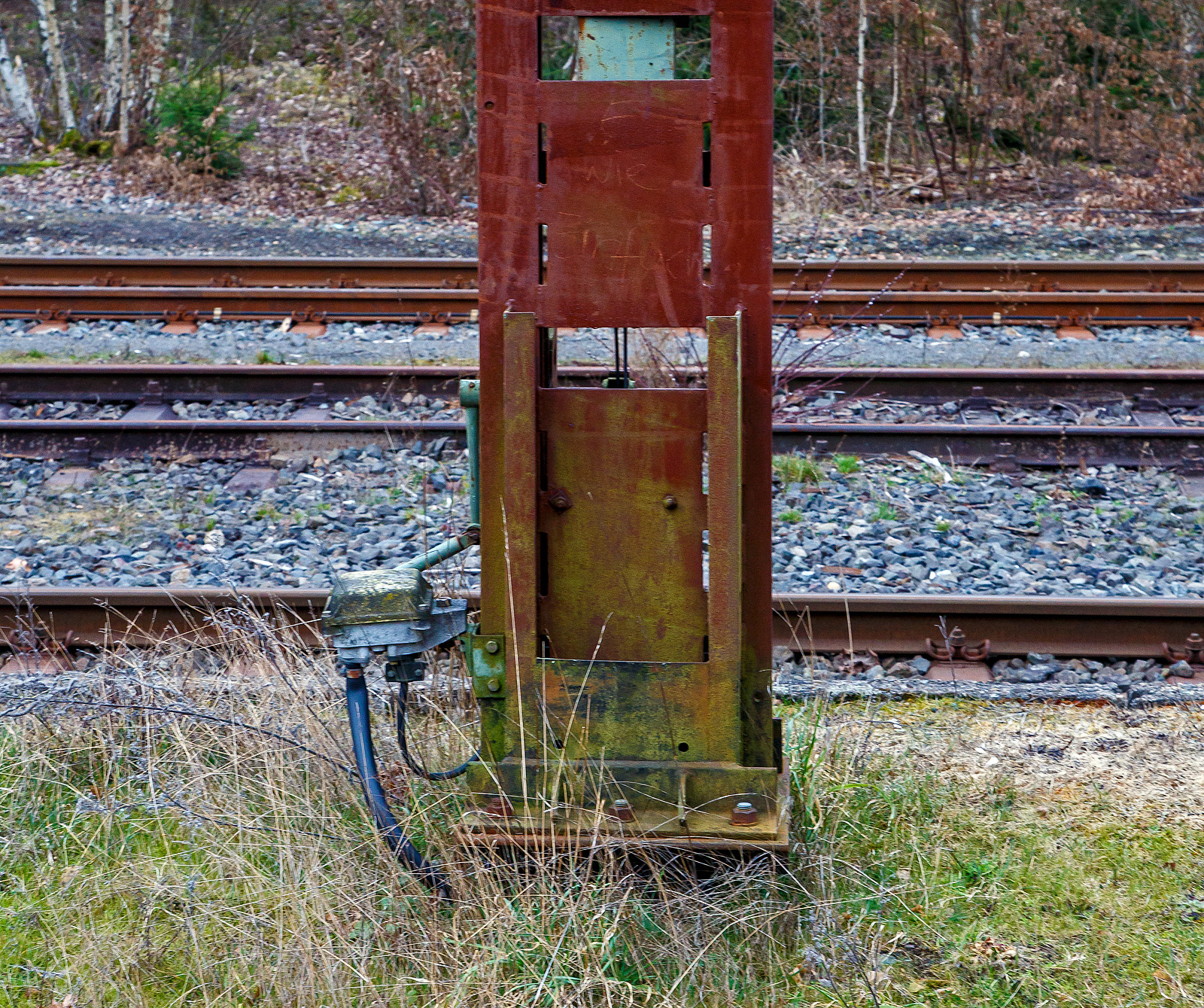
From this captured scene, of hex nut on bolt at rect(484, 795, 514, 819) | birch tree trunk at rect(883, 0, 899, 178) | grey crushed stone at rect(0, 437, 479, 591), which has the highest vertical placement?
birch tree trunk at rect(883, 0, 899, 178)

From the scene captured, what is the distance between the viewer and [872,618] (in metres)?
5.21

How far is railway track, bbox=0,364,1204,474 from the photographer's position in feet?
24.0

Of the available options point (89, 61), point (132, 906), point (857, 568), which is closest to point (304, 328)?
point (857, 568)

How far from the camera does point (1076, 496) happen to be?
677 cm

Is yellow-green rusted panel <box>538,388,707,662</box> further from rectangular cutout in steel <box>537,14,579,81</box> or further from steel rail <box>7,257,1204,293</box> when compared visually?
rectangular cutout in steel <box>537,14,579,81</box>

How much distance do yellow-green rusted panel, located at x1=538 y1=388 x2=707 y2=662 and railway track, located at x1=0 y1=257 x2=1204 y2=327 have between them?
6972 mm

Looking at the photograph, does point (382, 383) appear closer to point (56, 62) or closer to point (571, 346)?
point (571, 346)

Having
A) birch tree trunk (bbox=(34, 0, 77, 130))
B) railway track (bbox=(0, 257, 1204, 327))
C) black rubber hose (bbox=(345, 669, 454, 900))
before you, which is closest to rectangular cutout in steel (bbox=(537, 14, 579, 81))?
birch tree trunk (bbox=(34, 0, 77, 130))

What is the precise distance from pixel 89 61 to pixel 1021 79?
58.8 feet

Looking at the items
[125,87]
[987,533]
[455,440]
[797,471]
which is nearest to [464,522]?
[455,440]

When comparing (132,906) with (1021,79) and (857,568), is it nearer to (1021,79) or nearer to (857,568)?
(857,568)

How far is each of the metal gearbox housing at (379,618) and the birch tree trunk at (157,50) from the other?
1862 cm

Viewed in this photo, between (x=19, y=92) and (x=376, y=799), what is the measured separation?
20.4 m

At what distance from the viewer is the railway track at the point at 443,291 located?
33.5 ft
